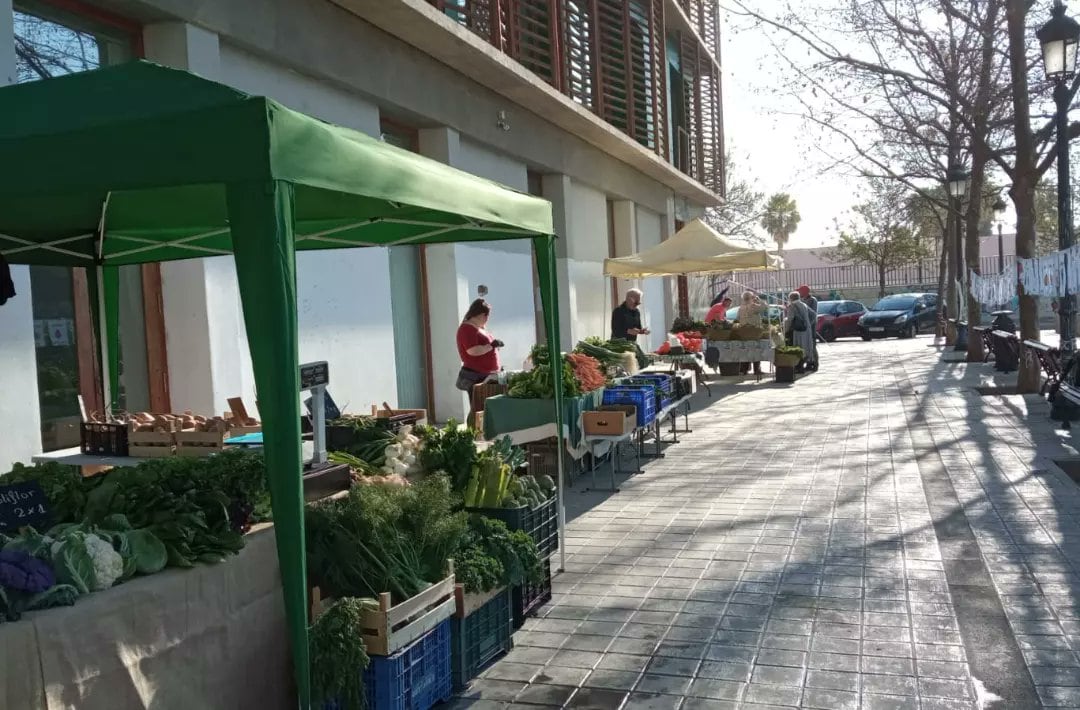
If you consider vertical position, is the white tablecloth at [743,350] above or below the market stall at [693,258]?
below

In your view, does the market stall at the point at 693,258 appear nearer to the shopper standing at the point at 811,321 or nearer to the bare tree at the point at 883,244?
the shopper standing at the point at 811,321

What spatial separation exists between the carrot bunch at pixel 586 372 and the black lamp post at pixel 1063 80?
635cm

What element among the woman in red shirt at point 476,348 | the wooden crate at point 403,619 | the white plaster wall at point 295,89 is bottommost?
the wooden crate at point 403,619

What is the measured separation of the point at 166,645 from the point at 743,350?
52.1 feet

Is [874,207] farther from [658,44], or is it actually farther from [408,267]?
[408,267]

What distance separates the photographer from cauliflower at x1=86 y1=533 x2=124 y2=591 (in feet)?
10.1

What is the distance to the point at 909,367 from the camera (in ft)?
68.1

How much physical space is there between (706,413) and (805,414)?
1460 mm

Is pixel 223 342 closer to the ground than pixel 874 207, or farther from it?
closer to the ground

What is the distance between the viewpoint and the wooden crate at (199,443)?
4820mm

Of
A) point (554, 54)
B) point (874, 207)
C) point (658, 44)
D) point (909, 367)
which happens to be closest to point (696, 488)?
point (554, 54)

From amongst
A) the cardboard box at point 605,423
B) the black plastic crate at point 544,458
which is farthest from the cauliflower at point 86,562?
the black plastic crate at point 544,458

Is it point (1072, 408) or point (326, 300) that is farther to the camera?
point (1072, 408)

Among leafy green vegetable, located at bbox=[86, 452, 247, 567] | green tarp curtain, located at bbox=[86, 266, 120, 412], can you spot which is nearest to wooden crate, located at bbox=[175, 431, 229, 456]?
leafy green vegetable, located at bbox=[86, 452, 247, 567]
